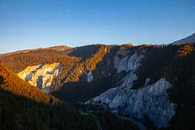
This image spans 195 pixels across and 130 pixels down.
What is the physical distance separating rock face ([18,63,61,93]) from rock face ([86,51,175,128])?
68.6 metres

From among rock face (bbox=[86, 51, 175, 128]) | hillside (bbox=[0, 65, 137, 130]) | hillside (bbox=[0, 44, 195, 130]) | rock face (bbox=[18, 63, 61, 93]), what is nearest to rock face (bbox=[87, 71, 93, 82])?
hillside (bbox=[0, 44, 195, 130])

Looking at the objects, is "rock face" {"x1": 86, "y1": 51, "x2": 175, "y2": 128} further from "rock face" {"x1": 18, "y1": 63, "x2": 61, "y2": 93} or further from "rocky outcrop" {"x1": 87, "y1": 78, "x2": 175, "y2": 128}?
"rock face" {"x1": 18, "y1": 63, "x2": 61, "y2": 93}

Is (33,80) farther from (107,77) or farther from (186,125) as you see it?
(186,125)

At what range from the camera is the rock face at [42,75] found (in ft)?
561

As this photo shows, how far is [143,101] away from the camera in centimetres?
9000

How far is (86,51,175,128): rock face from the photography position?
77100mm

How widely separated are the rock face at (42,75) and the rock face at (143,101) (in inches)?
2700

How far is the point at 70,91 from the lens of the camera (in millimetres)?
150250

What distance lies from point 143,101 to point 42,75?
11707 centimetres

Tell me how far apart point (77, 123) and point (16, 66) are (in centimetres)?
15024

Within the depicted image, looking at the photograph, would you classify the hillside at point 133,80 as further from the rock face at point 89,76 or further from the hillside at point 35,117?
the hillside at point 35,117

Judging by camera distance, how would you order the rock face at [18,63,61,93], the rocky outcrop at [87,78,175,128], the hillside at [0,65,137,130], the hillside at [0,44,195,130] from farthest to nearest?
1. the rock face at [18,63,61,93]
2. the rocky outcrop at [87,78,175,128]
3. the hillside at [0,44,195,130]
4. the hillside at [0,65,137,130]

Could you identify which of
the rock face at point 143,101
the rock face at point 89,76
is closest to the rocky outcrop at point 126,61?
the rock face at point 143,101

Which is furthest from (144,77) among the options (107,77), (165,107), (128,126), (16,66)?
(16,66)
